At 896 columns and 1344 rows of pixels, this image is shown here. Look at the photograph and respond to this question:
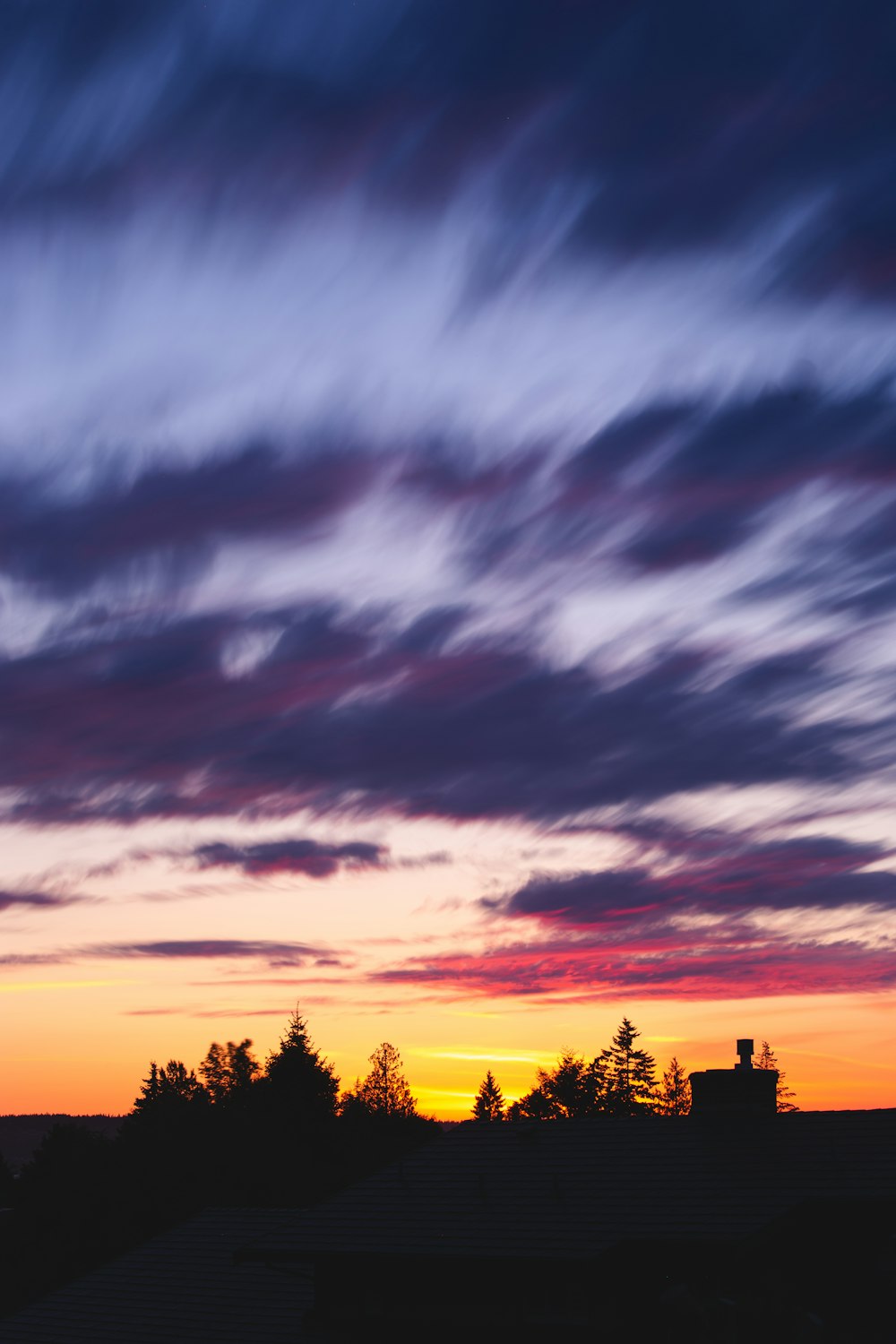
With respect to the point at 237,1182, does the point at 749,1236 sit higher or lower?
higher

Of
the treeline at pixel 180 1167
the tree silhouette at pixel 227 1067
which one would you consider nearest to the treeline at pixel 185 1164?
the treeline at pixel 180 1167

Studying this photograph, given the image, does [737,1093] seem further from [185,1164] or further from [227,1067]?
[227,1067]

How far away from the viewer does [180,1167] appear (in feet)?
271

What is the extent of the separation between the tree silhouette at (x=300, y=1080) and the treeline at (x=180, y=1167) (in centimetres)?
11

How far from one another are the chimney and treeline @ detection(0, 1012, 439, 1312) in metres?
45.2

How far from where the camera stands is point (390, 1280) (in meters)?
24.5

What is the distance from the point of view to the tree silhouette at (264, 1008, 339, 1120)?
322 feet

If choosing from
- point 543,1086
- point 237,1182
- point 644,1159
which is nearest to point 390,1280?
point 644,1159

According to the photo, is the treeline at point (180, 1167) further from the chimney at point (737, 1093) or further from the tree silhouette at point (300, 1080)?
the chimney at point (737, 1093)

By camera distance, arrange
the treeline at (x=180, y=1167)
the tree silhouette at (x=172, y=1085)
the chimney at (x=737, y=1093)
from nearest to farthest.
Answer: the chimney at (x=737, y=1093) < the treeline at (x=180, y=1167) < the tree silhouette at (x=172, y=1085)

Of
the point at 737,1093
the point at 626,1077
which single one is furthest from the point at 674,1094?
the point at 737,1093

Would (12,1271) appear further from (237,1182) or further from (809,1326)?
(809,1326)

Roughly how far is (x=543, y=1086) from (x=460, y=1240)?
125 m

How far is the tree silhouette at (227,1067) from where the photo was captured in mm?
→ 143875
